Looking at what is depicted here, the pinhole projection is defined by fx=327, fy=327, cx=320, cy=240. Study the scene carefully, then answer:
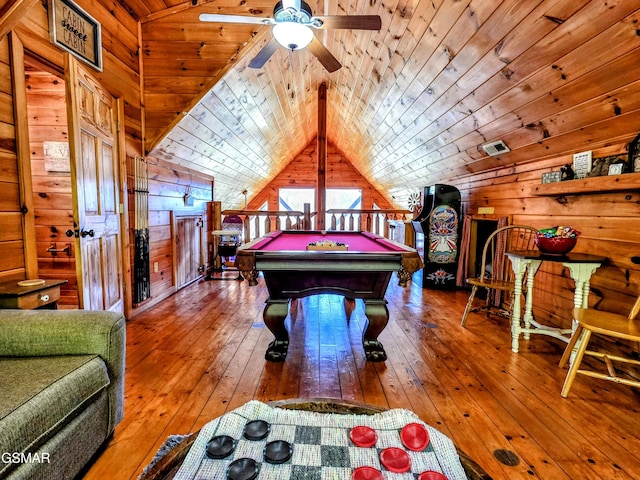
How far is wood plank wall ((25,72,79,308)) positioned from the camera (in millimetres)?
3084

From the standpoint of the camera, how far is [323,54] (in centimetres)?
253

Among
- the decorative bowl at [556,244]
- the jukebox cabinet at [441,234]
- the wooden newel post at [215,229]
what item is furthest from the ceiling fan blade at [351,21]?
the wooden newel post at [215,229]

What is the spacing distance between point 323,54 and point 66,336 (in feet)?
7.97

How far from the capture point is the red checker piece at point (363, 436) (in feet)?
2.86

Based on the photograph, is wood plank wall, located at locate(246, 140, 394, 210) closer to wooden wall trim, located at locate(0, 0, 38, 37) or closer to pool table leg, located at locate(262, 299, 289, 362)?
pool table leg, located at locate(262, 299, 289, 362)

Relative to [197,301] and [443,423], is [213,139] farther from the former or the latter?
[443,423]

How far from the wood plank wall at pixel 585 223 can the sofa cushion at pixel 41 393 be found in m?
3.01

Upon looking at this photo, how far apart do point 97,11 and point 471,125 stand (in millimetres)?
3428

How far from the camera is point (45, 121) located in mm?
3107

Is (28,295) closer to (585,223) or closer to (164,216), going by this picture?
(164,216)

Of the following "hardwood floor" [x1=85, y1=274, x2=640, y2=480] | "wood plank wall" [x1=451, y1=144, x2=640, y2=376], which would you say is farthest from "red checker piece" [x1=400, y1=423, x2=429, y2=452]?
"wood plank wall" [x1=451, y1=144, x2=640, y2=376]

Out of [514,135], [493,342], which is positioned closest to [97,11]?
[514,135]

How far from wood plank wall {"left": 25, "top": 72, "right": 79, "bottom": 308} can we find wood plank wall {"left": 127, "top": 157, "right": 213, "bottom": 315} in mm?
570

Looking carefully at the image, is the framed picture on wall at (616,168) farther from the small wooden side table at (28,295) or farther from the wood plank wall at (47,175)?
the wood plank wall at (47,175)
